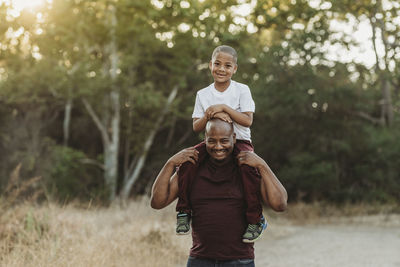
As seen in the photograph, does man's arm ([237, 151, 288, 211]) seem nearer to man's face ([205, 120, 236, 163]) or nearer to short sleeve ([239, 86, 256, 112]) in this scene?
man's face ([205, 120, 236, 163])

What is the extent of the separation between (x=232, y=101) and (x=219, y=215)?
1.02m

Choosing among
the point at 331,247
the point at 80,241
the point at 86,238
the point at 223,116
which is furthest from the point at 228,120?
the point at 331,247

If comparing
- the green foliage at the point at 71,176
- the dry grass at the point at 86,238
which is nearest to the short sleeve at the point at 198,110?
the dry grass at the point at 86,238

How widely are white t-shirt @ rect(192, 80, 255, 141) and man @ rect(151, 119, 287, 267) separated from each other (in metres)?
0.50

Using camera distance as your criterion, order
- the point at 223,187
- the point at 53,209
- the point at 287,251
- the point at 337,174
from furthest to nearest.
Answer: the point at 337,174 → the point at 287,251 → the point at 53,209 → the point at 223,187

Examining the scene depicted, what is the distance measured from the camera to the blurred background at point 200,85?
1947 cm

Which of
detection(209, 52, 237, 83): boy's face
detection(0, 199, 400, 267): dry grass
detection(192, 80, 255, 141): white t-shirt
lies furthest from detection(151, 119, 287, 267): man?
detection(0, 199, 400, 267): dry grass

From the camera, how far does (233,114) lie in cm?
377

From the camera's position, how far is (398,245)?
1241 centimetres

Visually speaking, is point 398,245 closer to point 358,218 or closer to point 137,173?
point 358,218

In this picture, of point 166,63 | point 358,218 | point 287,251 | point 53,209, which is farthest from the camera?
point 166,63

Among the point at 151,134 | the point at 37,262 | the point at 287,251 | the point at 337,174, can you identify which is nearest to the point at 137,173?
the point at 151,134

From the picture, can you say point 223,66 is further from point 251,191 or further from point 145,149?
point 145,149

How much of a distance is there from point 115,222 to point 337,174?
11747mm
